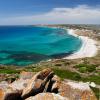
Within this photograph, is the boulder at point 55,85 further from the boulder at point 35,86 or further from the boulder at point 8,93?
the boulder at point 8,93

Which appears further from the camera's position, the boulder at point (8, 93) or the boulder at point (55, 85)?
the boulder at point (55, 85)

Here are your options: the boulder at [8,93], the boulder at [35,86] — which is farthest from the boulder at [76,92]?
the boulder at [8,93]

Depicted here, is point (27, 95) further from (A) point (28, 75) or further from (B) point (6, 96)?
(A) point (28, 75)

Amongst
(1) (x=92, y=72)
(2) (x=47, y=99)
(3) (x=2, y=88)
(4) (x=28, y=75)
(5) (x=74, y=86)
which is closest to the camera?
(2) (x=47, y=99)

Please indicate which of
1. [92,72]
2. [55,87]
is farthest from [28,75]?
[92,72]

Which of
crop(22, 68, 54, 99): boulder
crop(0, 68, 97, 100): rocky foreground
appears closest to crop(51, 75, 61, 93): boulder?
crop(0, 68, 97, 100): rocky foreground

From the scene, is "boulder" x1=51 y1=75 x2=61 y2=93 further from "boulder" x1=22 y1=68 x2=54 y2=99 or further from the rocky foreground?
"boulder" x1=22 y1=68 x2=54 y2=99

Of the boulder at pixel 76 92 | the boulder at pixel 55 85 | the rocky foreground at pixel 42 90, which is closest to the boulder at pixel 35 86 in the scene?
the rocky foreground at pixel 42 90

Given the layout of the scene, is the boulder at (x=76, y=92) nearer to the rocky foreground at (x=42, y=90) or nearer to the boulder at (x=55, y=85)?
the rocky foreground at (x=42, y=90)

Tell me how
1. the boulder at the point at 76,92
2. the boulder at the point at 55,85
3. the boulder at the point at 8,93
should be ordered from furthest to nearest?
the boulder at the point at 55,85 → the boulder at the point at 76,92 → the boulder at the point at 8,93

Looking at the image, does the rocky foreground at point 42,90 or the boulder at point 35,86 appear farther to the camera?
the boulder at point 35,86

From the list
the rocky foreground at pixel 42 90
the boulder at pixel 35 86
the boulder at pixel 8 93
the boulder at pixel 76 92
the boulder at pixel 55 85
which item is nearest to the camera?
the boulder at pixel 8 93
